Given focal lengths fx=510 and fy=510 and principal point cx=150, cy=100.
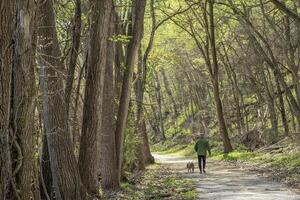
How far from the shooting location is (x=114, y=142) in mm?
16359

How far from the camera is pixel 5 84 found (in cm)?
595

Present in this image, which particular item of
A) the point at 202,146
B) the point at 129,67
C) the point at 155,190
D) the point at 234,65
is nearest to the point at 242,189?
the point at 155,190

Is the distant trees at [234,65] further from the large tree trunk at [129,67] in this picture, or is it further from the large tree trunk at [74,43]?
the large tree trunk at [74,43]

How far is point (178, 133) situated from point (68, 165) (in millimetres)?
53394

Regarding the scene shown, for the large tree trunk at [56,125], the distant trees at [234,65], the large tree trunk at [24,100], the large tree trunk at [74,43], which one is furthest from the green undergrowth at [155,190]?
the large tree trunk at [24,100]

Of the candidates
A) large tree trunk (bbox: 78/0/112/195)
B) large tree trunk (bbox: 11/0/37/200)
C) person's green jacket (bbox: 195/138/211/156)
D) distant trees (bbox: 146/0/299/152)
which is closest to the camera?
large tree trunk (bbox: 11/0/37/200)

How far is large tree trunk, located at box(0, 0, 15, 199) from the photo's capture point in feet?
19.3

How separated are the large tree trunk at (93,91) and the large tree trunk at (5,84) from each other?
7.22 m

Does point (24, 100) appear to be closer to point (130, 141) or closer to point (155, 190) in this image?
point (155, 190)

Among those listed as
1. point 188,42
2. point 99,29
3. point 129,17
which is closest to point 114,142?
point 99,29

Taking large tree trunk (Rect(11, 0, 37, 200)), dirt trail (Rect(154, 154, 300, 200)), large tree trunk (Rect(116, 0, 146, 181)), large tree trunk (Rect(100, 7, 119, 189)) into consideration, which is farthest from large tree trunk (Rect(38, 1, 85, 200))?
large tree trunk (Rect(11, 0, 37, 200))

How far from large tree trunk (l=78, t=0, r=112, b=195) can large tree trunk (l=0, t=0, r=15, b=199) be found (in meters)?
7.22

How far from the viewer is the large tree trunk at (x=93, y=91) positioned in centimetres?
1320

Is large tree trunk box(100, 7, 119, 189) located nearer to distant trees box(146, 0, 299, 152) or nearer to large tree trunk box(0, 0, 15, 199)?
distant trees box(146, 0, 299, 152)
